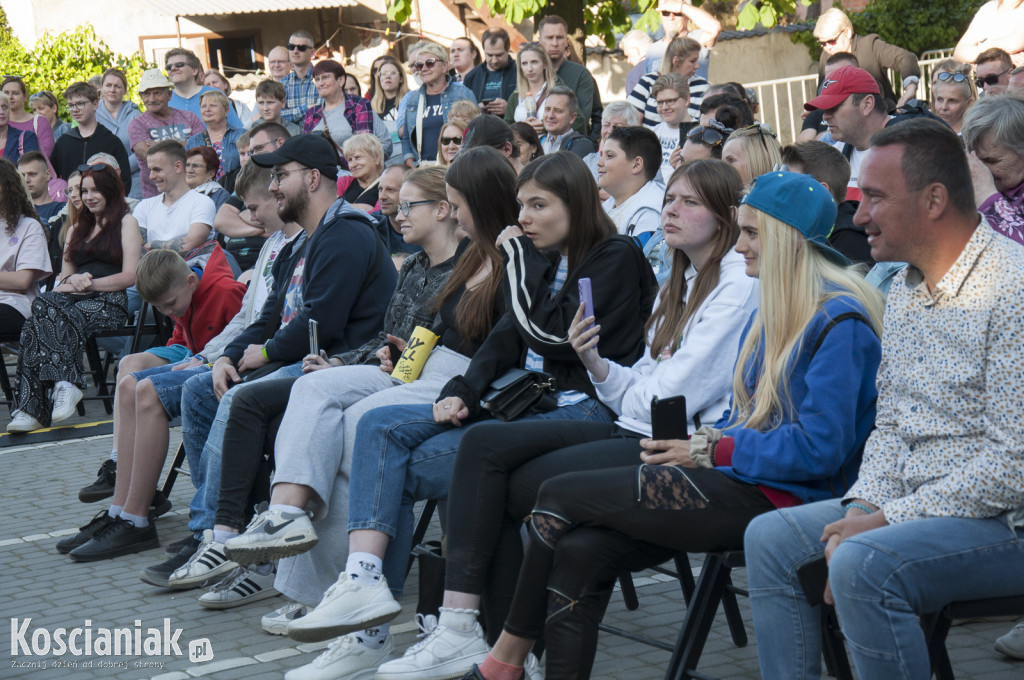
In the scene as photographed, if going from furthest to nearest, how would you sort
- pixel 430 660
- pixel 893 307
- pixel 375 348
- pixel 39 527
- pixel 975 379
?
pixel 39 527 < pixel 375 348 < pixel 430 660 < pixel 893 307 < pixel 975 379

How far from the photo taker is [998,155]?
14.8ft

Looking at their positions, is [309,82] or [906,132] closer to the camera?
[906,132]

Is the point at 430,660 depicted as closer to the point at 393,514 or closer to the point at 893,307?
the point at 393,514

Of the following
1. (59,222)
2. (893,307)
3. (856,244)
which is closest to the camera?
(893,307)

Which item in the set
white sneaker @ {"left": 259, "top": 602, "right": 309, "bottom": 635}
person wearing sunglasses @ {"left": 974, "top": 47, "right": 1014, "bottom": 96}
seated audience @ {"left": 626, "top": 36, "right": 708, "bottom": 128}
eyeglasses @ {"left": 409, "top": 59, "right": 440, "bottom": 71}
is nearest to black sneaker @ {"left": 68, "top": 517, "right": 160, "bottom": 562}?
white sneaker @ {"left": 259, "top": 602, "right": 309, "bottom": 635}

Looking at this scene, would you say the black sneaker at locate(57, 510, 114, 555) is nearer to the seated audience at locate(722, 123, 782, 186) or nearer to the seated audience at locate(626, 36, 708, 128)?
the seated audience at locate(722, 123, 782, 186)

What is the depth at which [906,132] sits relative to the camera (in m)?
3.00

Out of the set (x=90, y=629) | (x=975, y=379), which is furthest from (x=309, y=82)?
(x=975, y=379)

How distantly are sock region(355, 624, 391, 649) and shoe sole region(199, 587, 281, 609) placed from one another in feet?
3.48

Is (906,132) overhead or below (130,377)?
overhead

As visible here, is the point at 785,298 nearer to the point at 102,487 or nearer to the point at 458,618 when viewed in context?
the point at 458,618

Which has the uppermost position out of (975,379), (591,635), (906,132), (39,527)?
(906,132)

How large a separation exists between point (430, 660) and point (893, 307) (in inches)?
72.5

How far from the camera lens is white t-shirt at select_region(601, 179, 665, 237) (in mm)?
5688
